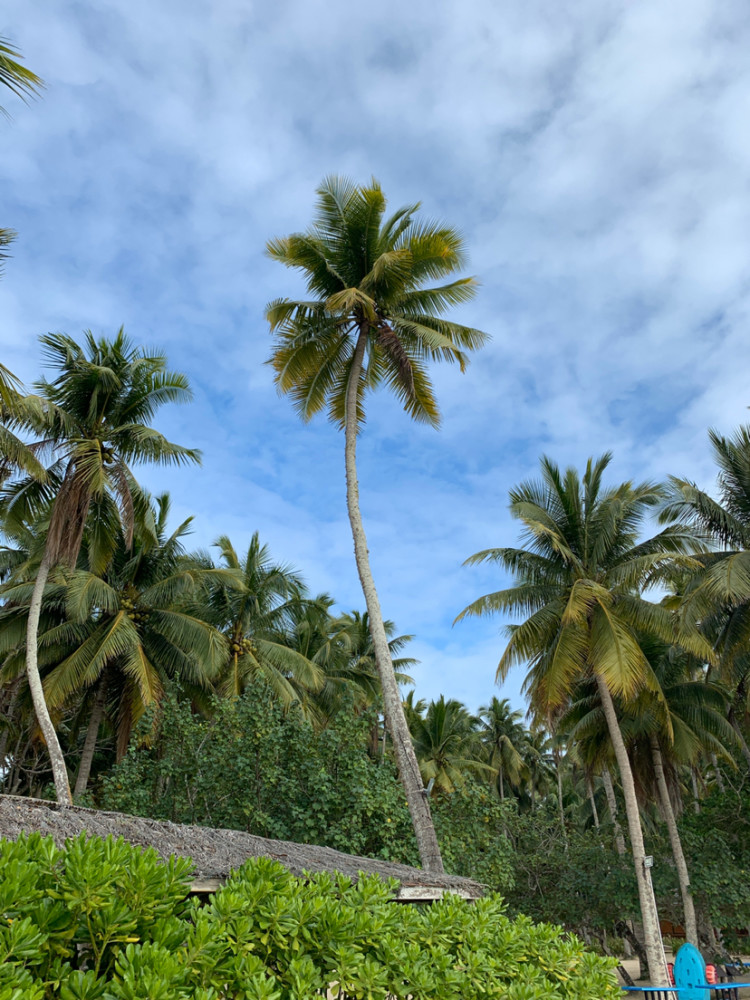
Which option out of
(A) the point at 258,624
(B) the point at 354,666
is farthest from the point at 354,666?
(A) the point at 258,624

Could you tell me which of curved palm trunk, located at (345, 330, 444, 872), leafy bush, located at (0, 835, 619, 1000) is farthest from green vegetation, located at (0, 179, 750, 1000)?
leafy bush, located at (0, 835, 619, 1000)

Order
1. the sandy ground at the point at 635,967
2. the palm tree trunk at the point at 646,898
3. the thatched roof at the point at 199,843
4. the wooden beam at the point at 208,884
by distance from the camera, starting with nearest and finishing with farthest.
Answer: the wooden beam at the point at 208,884, the thatched roof at the point at 199,843, the palm tree trunk at the point at 646,898, the sandy ground at the point at 635,967

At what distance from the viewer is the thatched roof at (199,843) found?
604cm

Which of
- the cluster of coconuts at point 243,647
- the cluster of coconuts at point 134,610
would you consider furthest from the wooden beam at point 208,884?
the cluster of coconuts at point 243,647

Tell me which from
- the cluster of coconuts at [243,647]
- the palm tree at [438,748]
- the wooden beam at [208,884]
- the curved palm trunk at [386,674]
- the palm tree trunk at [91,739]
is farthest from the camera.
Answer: the palm tree at [438,748]

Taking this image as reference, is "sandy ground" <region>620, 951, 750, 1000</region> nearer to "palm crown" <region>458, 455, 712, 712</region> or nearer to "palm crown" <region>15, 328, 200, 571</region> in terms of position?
"palm crown" <region>458, 455, 712, 712</region>

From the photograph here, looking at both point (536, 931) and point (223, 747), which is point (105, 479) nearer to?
point (223, 747)

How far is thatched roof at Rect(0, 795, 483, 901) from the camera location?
6043mm

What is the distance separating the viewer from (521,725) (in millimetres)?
45031

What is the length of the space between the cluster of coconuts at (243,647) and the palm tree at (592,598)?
24.6ft

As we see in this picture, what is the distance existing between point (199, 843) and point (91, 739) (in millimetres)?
12463

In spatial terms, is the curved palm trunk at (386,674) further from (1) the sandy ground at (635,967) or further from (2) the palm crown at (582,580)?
(1) the sandy ground at (635,967)

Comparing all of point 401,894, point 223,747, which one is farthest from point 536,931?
point 223,747

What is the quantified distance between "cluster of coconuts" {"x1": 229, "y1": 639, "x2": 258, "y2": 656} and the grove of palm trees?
5 cm
